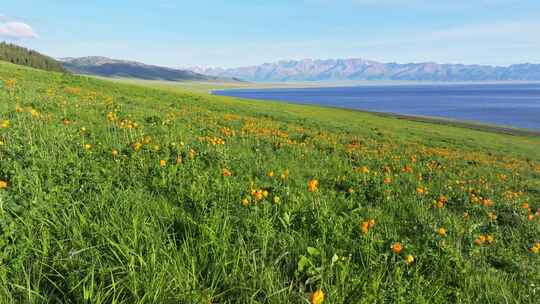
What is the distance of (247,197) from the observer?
3502 mm

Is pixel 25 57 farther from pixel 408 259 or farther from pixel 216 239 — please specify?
pixel 408 259

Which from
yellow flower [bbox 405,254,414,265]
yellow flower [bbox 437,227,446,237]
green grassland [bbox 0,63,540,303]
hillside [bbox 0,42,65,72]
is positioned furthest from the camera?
hillside [bbox 0,42,65,72]

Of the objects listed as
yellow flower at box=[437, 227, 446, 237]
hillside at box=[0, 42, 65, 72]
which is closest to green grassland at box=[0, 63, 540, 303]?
yellow flower at box=[437, 227, 446, 237]

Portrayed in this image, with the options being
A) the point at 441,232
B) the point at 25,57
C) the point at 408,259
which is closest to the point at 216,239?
the point at 408,259

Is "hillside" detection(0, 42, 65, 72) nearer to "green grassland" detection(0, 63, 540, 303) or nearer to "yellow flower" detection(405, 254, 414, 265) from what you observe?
"green grassland" detection(0, 63, 540, 303)

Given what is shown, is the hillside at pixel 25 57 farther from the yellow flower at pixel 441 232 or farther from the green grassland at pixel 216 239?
the yellow flower at pixel 441 232

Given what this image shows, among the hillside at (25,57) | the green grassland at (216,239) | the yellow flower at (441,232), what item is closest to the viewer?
the green grassland at (216,239)

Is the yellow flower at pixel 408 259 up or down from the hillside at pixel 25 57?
down

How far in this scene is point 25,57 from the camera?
3745 inches

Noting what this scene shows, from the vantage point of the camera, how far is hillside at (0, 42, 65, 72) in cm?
8950

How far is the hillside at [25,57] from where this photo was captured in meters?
89.5

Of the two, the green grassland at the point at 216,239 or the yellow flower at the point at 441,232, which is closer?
the green grassland at the point at 216,239

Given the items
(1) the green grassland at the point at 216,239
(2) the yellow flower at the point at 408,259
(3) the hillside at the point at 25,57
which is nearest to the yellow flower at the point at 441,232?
(1) the green grassland at the point at 216,239

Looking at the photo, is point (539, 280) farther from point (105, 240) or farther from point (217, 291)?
point (105, 240)
